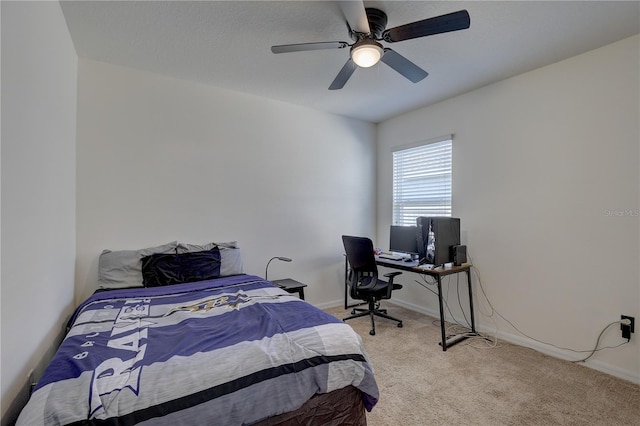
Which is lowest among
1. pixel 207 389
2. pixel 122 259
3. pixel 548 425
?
pixel 548 425

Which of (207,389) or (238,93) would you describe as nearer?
(207,389)

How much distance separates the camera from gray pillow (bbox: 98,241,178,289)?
2523 millimetres

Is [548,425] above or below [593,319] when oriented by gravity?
below

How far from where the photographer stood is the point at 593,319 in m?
2.45

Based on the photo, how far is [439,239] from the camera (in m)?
2.98

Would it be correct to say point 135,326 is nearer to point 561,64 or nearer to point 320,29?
point 320,29

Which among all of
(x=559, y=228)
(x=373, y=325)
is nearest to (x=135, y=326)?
Answer: (x=373, y=325)

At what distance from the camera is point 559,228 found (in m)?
2.64

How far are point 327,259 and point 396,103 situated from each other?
2189mm

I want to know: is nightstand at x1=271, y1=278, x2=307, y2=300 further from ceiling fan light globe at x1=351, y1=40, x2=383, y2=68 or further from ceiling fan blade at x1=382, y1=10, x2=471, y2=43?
ceiling fan blade at x1=382, y1=10, x2=471, y2=43

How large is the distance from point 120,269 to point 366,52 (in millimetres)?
2625

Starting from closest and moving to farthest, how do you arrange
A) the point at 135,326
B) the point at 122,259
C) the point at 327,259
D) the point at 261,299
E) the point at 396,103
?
the point at 135,326
the point at 261,299
the point at 122,259
the point at 396,103
the point at 327,259

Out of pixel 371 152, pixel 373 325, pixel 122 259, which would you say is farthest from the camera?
pixel 371 152

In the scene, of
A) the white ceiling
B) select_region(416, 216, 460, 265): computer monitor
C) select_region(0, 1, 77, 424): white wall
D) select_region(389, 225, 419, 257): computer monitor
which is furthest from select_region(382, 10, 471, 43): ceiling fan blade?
select_region(389, 225, 419, 257): computer monitor
